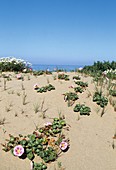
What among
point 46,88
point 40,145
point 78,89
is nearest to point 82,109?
point 78,89

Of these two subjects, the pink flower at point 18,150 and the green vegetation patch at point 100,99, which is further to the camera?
the green vegetation patch at point 100,99

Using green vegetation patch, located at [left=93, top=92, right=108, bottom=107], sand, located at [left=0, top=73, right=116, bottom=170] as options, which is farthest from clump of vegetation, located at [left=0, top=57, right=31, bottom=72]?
green vegetation patch, located at [left=93, top=92, right=108, bottom=107]

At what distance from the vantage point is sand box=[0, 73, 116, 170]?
4.02 m

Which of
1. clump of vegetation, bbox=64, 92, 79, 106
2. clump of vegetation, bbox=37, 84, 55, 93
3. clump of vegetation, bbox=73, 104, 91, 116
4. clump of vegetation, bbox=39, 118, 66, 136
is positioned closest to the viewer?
clump of vegetation, bbox=39, 118, 66, 136

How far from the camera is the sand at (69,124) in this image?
4.02 metres

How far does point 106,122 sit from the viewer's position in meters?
5.16

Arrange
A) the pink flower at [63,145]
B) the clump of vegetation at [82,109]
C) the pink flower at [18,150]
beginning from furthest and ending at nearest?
the clump of vegetation at [82,109] < the pink flower at [63,145] < the pink flower at [18,150]

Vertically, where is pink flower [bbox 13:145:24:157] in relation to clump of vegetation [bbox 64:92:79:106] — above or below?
below

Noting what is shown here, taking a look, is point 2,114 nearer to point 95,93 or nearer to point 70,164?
point 70,164

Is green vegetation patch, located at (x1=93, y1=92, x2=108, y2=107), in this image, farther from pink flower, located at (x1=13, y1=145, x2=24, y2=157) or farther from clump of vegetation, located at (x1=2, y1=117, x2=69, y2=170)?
pink flower, located at (x1=13, y1=145, x2=24, y2=157)

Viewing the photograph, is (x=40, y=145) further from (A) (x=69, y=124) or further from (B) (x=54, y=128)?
(A) (x=69, y=124)

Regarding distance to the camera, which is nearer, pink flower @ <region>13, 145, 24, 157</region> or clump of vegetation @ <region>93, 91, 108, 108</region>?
pink flower @ <region>13, 145, 24, 157</region>

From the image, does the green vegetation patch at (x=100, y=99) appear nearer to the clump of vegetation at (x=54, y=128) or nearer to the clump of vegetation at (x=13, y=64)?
the clump of vegetation at (x=54, y=128)

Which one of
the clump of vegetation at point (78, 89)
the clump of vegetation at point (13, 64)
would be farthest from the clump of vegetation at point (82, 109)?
the clump of vegetation at point (13, 64)
